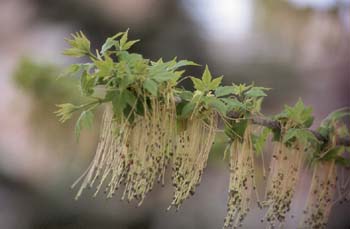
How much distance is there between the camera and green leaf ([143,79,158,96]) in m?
0.57

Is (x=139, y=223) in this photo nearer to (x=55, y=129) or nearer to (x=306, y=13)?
(x=55, y=129)

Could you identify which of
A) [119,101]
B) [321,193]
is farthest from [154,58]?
[119,101]

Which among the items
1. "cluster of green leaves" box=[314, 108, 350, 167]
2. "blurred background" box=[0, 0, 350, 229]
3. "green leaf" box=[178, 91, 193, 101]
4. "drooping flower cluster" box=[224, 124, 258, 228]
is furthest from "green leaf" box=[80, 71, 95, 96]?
"blurred background" box=[0, 0, 350, 229]

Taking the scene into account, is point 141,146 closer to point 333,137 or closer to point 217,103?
point 217,103

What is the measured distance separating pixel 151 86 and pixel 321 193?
35cm

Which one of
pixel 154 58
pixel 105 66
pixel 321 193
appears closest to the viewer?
pixel 105 66

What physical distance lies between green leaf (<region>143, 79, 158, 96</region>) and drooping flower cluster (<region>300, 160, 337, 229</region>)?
1.03 ft

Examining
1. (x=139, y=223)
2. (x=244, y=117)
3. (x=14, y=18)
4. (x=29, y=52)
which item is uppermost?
(x=14, y=18)

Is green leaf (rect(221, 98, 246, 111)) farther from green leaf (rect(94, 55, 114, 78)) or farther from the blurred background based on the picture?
the blurred background

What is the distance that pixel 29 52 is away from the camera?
165 centimetres

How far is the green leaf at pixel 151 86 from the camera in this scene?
574 mm

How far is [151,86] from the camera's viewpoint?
0.58 m

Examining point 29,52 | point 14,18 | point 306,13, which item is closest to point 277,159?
point 306,13

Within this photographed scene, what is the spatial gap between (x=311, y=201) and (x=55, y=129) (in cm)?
81
